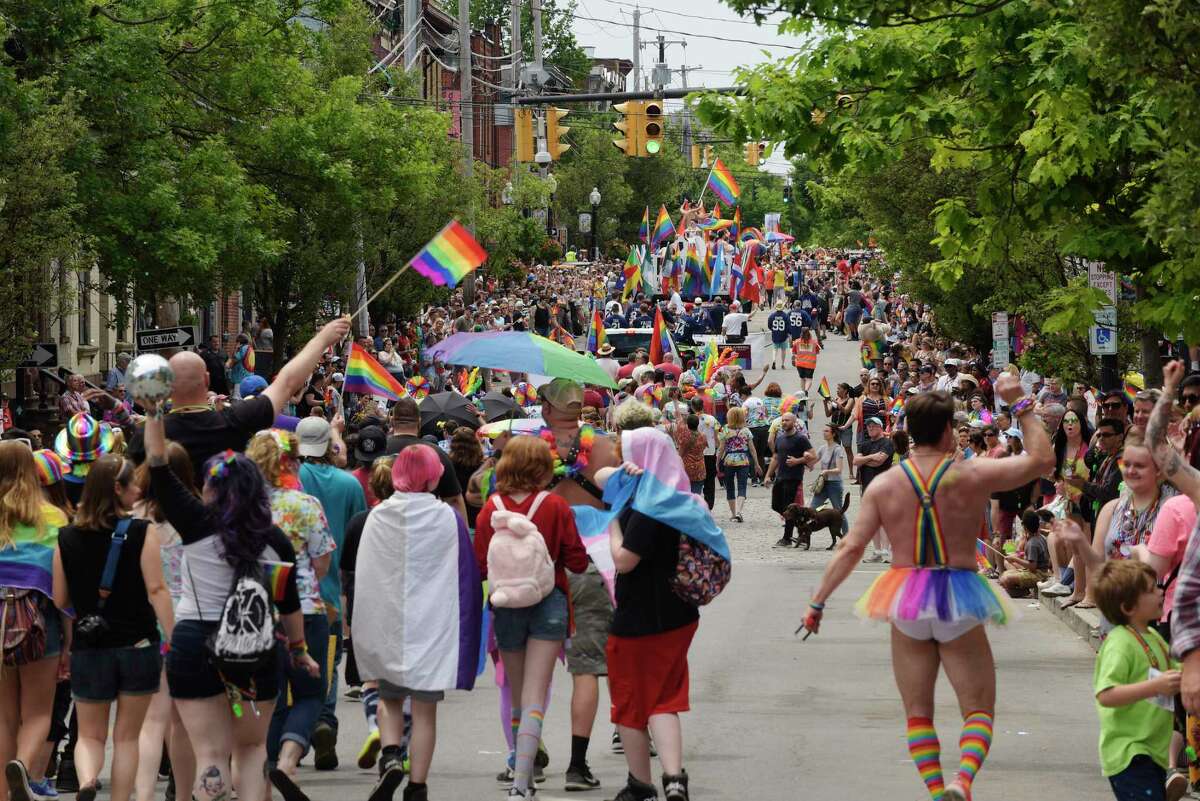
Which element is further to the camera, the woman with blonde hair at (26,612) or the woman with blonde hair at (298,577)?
the woman with blonde hair at (298,577)

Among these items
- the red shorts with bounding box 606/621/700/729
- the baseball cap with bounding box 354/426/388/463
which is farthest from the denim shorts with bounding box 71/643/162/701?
the baseball cap with bounding box 354/426/388/463

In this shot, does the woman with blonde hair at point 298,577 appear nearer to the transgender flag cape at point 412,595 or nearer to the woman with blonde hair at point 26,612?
the transgender flag cape at point 412,595

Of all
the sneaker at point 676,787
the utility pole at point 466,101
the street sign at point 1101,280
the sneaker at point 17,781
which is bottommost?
the sneaker at point 676,787

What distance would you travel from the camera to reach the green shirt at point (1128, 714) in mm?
7051

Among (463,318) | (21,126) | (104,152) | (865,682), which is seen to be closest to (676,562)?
(865,682)

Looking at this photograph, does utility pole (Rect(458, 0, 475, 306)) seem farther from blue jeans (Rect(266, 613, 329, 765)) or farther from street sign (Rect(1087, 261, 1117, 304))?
blue jeans (Rect(266, 613, 329, 765))

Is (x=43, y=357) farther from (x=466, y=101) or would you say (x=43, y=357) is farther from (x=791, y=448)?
(x=466, y=101)

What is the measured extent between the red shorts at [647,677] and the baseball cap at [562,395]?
5.81ft

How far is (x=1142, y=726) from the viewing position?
23.4 ft

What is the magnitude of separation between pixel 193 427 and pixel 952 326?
95.9 feet

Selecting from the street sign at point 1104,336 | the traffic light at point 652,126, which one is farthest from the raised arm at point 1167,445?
the traffic light at point 652,126

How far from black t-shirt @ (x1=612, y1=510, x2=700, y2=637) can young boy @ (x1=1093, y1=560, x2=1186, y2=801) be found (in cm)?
206

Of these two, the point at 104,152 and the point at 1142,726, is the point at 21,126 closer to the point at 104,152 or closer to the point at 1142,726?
the point at 104,152

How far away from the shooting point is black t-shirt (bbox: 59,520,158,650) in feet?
26.4
